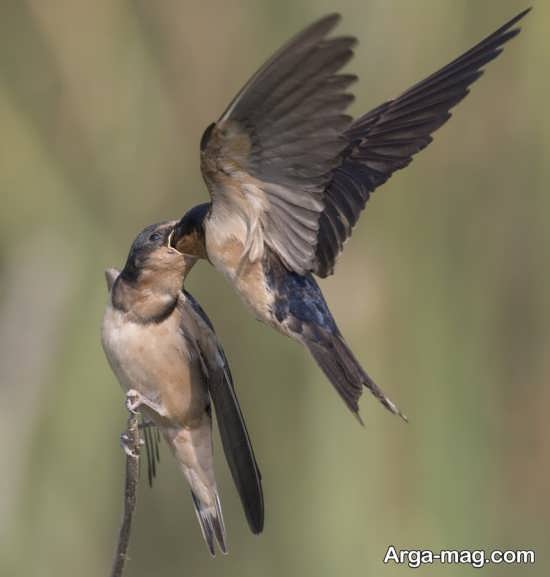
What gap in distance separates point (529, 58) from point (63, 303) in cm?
77

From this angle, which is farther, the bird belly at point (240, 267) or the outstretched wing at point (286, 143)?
the bird belly at point (240, 267)

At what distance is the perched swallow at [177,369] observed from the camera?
165 cm

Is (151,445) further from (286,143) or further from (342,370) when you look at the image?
(286,143)

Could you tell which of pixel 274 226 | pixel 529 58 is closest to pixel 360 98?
pixel 529 58

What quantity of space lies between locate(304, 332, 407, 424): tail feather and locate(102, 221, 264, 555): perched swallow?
10.0 inches

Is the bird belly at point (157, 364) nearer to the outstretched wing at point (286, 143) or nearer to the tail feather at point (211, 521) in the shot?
the tail feather at point (211, 521)

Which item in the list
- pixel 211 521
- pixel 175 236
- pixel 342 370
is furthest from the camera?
pixel 211 521

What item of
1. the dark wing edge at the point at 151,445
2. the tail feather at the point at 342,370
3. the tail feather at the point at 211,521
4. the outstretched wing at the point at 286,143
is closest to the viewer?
the outstretched wing at the point at 286,143

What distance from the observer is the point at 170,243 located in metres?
1.61

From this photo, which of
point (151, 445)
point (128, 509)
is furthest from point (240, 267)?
point (151, 445)

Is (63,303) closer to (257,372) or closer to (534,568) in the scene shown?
(257,372)

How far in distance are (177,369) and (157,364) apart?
4 cm

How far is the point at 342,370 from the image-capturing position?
138 centimetres

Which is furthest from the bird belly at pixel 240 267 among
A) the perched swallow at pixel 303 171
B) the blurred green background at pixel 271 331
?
the blurred green background at pixel 271 331
